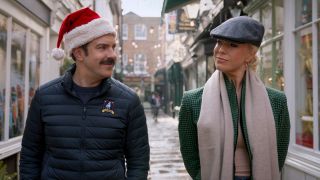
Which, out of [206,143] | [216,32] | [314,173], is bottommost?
[314,173]

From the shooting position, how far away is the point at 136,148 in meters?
2.72

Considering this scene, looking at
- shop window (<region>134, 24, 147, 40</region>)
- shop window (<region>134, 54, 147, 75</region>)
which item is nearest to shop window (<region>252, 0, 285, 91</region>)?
shop window (<region>134, 54, 147, 75</region>)

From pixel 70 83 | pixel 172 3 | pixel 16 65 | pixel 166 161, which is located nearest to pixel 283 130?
pixel 70 83

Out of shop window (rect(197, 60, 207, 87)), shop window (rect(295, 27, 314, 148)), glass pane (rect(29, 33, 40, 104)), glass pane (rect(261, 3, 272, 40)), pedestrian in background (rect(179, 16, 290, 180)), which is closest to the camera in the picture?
pedestrian in background (rect(179, 16, 290, 180))

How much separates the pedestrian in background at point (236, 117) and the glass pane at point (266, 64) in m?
4.79

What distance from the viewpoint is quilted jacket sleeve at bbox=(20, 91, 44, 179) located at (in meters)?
2.70

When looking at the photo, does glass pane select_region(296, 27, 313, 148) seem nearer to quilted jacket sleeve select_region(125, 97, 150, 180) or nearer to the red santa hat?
quilted jacket sleeve select_region(125, 97, 150, 180)

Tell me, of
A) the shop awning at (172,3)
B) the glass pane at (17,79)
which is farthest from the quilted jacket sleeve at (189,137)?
the shop awning at (172,3)

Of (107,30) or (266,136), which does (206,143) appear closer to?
(266,136)

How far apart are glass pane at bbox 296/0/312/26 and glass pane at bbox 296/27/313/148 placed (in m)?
0.13

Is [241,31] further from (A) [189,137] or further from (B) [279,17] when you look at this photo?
(B) [279,17]

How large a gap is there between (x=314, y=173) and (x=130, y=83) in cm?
4311

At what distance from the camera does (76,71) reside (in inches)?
111

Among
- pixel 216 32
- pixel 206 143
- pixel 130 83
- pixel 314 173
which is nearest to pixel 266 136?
pixel 206 143
